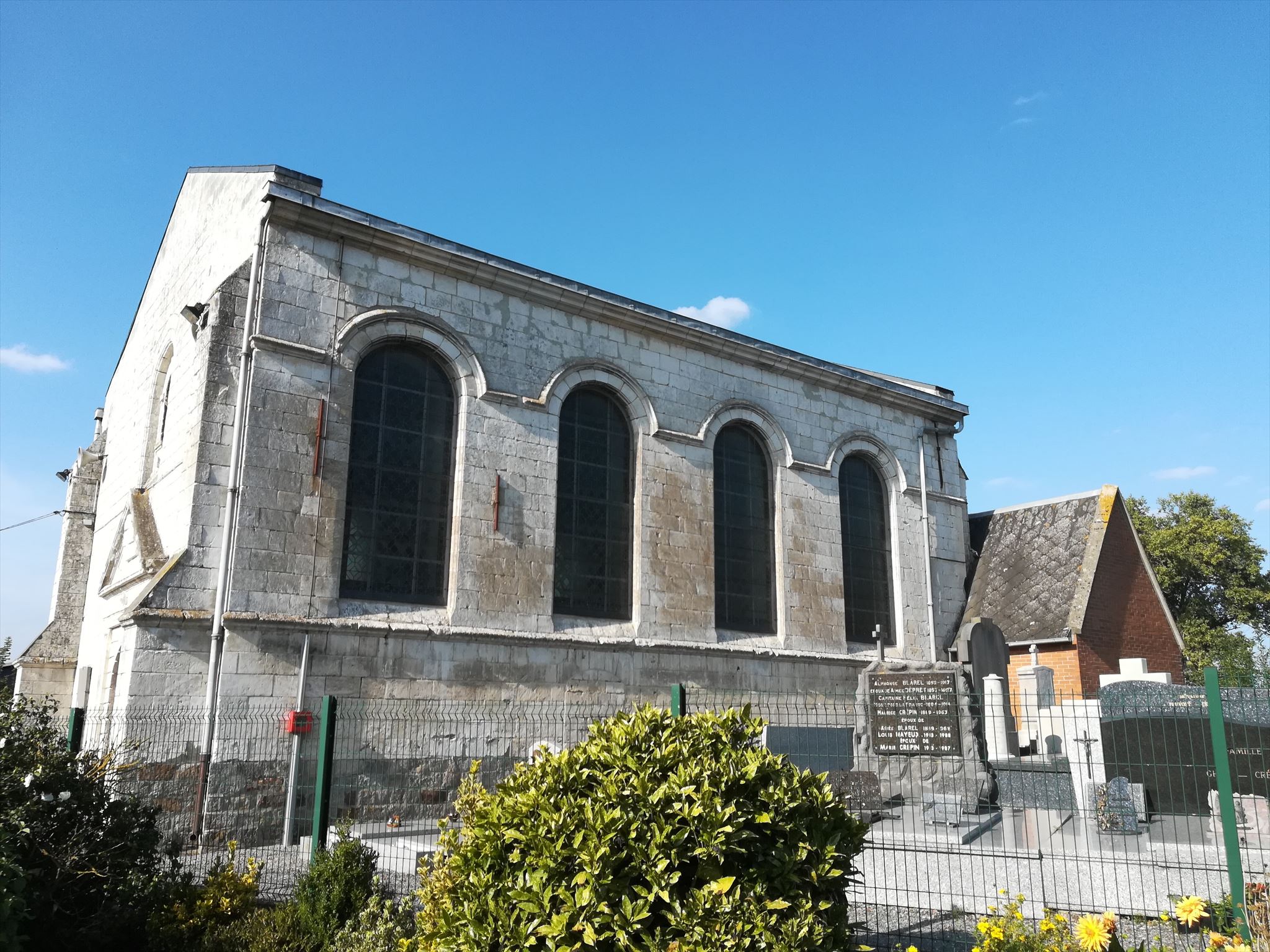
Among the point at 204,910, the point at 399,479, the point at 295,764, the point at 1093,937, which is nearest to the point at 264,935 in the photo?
the point at 204,910

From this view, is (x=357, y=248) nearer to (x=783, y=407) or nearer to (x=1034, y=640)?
(x=783, y=407)

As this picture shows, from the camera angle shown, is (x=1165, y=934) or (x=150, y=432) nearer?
(x=1165, y=934)

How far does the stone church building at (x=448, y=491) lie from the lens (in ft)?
41.4

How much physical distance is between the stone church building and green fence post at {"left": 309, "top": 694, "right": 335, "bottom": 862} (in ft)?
10.8

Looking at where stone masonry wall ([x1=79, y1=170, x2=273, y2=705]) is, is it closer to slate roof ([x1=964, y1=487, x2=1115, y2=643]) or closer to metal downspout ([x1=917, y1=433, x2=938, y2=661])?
metal downspout ([x1=917, y1=433, x2=938, y2=661])

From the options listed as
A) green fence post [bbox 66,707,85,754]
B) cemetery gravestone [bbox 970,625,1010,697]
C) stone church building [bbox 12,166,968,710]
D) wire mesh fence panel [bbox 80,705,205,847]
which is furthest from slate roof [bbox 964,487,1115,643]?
green fence post [bbox 66,707,85,754]

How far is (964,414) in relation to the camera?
21.9 meters

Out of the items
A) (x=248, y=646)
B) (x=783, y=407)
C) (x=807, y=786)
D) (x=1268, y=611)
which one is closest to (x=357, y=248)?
(x=248, y=646)

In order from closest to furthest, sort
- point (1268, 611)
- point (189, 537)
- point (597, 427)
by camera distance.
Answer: point (189, 537) → point (597, 427) → point (1268, 611)

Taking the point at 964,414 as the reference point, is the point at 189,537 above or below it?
below

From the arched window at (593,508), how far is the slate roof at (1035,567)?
8078 millimetres

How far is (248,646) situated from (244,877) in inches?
201

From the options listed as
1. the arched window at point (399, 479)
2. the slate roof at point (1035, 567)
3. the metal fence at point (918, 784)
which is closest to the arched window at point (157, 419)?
the arched window at point (399, 479)

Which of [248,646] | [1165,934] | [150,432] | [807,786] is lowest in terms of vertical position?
[1165,934]
